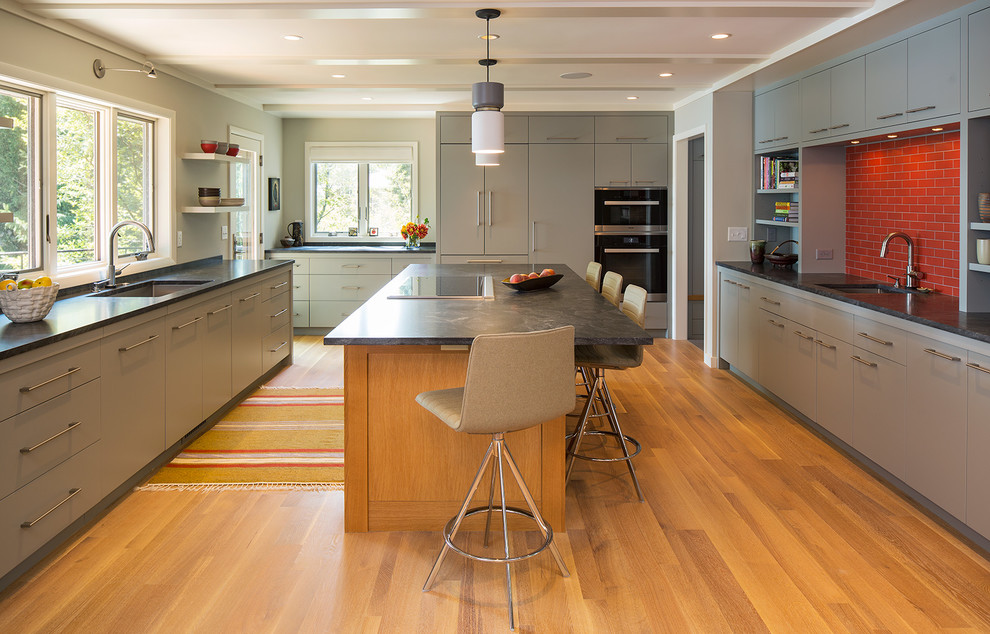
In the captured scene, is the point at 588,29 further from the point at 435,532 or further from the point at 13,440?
the point at 13,440

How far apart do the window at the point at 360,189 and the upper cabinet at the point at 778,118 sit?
3.85 m

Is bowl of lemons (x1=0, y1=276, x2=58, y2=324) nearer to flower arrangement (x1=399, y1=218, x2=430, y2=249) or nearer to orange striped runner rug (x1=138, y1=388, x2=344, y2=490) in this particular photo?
orange striped runner rug (x1=138, y1=388, x2=344, y2=490)

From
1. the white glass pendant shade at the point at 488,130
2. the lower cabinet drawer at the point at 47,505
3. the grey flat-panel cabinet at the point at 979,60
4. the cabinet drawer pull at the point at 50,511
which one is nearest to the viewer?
the lower cabinet drawer at the point at 47,505

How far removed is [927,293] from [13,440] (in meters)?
4.43

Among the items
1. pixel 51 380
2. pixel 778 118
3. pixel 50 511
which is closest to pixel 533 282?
pixel 51 380

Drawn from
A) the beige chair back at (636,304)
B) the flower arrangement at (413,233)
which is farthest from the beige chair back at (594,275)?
the flower arrangement at (413,233)

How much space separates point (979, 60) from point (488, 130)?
233 cm

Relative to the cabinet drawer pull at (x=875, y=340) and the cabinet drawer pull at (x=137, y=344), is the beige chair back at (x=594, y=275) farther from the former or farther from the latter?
the cabinet drawer pull at (x=137, y=344)

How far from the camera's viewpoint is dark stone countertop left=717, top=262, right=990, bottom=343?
3306mm

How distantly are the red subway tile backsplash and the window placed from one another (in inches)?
191

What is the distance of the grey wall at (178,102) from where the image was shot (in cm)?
401

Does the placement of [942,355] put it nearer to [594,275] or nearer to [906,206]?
[906,206]

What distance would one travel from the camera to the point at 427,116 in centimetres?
886

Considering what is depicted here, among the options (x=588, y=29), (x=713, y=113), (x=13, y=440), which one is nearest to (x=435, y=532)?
(x=13, y=440)
